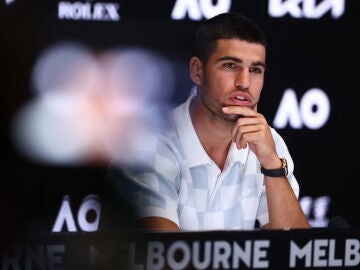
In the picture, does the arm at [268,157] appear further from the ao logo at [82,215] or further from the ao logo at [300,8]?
the ao logo at [82,215]

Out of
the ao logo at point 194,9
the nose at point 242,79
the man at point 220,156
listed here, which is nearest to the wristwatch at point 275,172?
the man at point 220,156

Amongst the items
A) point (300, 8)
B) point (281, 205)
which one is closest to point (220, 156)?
point (281, 205)

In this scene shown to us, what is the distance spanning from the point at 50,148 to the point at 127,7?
0.41m

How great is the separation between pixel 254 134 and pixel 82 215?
Result: 50 cm

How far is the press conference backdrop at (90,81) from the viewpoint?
6.00ft

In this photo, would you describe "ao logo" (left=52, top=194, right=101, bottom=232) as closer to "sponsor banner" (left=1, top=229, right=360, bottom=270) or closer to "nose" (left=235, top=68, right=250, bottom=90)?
"sponsor banner" (left=1, top=229, right=360, bottom=270)

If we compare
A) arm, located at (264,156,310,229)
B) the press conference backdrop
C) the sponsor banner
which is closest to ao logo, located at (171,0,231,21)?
the press conference backdrop

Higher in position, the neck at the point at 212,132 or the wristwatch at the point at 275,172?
the neck at the point at 212,132

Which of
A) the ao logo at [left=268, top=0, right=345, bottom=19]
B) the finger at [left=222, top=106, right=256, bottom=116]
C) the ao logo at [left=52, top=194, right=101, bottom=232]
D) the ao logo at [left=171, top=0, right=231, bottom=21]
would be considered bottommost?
the ao logo at [left=52, top=194, right=101, bottom=232]

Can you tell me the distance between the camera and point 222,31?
1888mm

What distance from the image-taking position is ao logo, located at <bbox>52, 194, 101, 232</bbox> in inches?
74.4

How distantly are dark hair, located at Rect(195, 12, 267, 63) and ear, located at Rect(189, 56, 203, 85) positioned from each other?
1 centimetres

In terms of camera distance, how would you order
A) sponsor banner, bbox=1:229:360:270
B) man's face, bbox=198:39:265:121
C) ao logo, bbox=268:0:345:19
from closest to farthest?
sponsor banner, bbox=1:229:360:270, man's face, bbox=198:39:265:121, ao logo, bbox=268:0:345:19

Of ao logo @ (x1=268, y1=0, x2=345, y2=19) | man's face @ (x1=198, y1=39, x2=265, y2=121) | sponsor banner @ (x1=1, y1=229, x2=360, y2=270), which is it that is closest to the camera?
sponsor banner @ (x1=1, y1=229, x2=360, y2=270)
